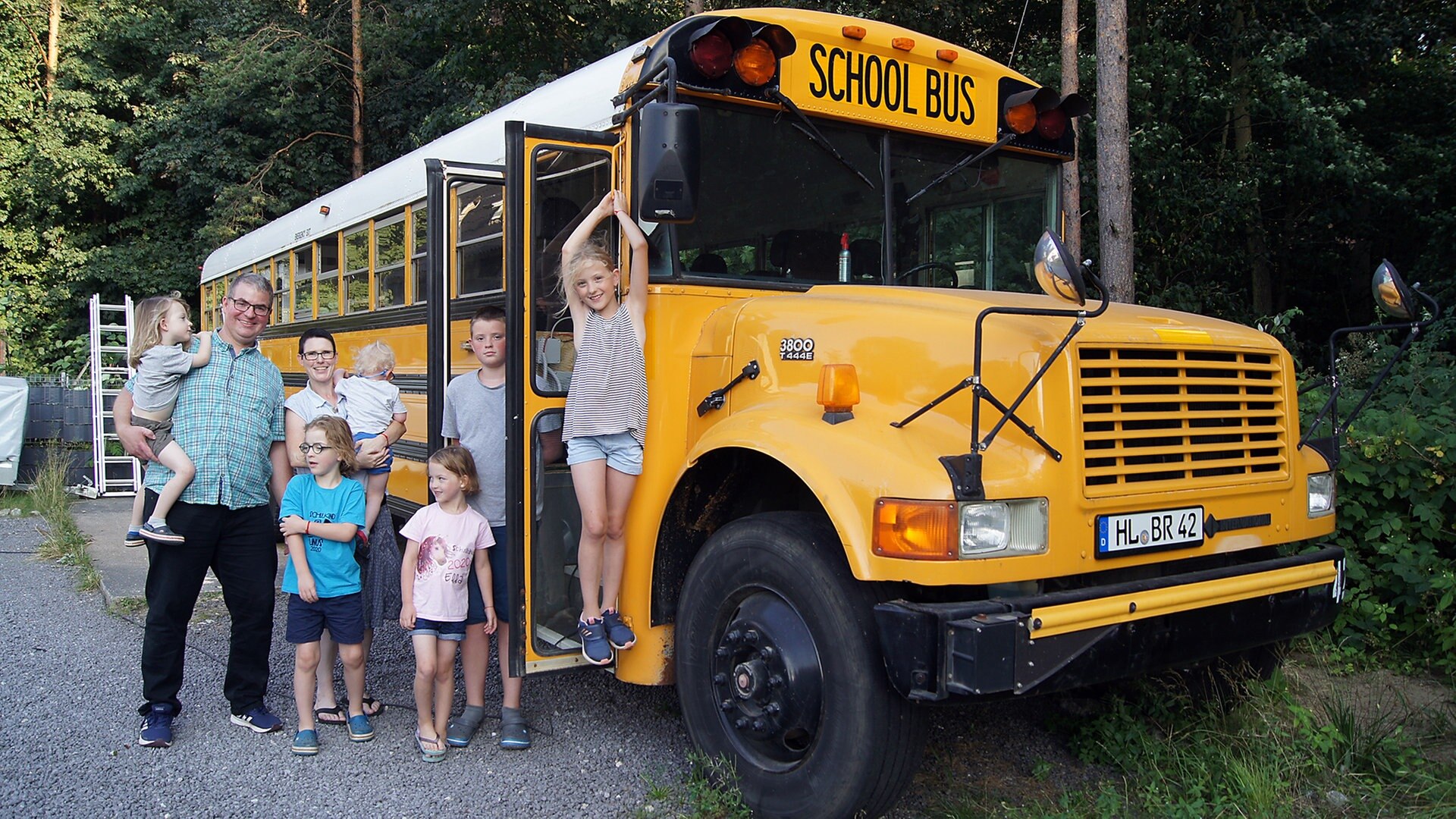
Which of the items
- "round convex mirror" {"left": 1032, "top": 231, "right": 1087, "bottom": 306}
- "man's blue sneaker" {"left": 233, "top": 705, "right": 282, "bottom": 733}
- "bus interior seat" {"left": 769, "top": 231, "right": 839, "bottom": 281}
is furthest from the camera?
"man's blue sneaker" {"left": 233, "top": 705, "right": 282, "bottom": 733}

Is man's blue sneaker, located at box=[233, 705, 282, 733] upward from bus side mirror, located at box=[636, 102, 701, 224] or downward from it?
downward

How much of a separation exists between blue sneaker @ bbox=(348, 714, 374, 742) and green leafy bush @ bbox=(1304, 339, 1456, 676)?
403cm

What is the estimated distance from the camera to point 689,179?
10.5ft

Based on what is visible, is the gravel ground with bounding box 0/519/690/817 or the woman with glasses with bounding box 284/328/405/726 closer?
the gravel ground with bounding box 0/519/690/817

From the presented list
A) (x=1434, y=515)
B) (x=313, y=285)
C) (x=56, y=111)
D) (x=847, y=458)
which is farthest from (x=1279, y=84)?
(x=56, y=111)

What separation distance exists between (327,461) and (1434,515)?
4475 millimetres

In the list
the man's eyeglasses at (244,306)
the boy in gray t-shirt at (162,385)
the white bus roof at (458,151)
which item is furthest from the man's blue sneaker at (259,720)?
the white bus roof at (458,151)

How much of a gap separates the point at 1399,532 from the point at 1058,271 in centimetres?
313

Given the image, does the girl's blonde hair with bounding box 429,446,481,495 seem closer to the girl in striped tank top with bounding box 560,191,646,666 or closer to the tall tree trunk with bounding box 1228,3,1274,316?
the girl in striped tank top with bounding box 560,191,646,666

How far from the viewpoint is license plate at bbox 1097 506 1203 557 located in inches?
110

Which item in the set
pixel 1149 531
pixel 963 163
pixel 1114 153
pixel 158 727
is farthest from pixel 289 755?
pixel 1114 153

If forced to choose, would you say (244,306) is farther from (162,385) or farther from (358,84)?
(358,84)

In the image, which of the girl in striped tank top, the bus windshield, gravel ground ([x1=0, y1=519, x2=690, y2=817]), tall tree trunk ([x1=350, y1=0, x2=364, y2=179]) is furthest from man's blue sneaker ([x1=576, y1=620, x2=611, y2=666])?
tall tree trunk ([x1=350, y1=0, x2=364, y2=179])

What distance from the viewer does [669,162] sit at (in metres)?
3.17
